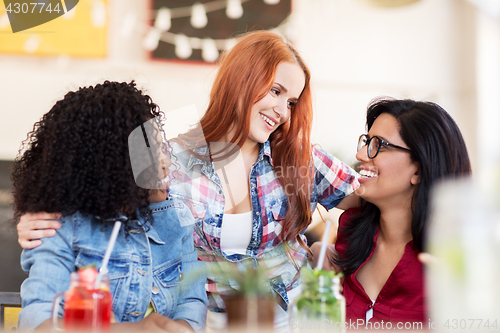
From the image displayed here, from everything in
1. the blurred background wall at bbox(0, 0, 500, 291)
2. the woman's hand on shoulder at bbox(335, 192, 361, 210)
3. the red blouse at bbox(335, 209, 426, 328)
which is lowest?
the red blouse at bbox(335, 209, 426, 328)

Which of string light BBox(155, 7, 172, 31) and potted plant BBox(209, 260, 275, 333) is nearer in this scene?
potted plant BBox(209, 260, 275, 333)

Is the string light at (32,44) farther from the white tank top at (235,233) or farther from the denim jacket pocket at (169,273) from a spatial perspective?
the denim jacket pocket at (169,273)

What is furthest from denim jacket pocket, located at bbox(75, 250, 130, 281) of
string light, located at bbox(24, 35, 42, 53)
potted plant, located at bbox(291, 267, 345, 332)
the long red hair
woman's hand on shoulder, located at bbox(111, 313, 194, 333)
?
string light, located at bbox(24, 35, 42, 53)

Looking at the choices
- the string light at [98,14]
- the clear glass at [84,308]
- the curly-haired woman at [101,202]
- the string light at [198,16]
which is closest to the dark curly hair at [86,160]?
the curly-haired woman at [101,202]

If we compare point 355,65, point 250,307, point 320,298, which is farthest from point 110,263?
point 355,65

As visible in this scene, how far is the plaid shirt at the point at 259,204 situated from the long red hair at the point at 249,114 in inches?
1.4

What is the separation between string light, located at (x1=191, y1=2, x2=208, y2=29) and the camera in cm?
388

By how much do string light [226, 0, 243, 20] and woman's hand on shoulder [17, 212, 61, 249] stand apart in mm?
3291

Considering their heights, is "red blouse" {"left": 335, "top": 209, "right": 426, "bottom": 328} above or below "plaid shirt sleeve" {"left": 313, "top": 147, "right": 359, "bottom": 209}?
below

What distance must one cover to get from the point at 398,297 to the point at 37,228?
0.94 m

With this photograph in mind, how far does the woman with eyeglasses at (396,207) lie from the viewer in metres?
1.24

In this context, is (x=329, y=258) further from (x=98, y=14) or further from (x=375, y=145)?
(x=98, y=14)

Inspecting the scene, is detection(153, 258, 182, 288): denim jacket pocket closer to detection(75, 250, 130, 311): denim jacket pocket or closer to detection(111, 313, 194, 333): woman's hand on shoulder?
detection(75, 250, 130, 311): denim jacket pocket

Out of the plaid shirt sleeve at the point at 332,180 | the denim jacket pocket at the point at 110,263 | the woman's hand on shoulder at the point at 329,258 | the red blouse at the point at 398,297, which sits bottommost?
the red blouse at the point at 398,297
